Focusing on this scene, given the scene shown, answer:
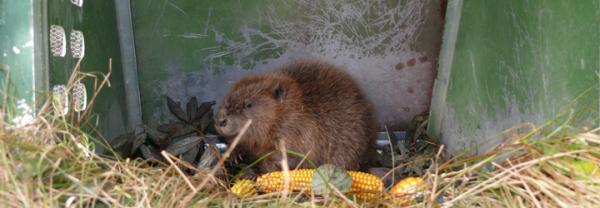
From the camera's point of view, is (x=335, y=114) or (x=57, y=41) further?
(x=335, y=114)

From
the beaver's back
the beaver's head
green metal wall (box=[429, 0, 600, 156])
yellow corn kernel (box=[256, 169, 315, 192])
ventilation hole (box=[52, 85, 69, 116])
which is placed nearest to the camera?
green metal wall (box=[429, 0, 600, 156])

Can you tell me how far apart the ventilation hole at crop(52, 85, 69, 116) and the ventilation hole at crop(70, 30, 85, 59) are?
0.28 meters

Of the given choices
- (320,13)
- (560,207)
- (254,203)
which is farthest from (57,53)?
(560,207)

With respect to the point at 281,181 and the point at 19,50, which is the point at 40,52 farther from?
the point at 281,181

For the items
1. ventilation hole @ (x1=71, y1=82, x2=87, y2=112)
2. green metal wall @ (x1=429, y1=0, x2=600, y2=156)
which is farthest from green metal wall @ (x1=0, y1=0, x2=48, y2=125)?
green metal wall @ (x1=429, y1=0, x2=600, y2=156)

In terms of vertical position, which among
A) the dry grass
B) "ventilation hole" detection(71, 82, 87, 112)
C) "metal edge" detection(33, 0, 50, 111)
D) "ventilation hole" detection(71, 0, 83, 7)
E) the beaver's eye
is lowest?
the dry grass

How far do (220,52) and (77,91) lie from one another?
113 centimetres

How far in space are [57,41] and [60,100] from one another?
324 mm

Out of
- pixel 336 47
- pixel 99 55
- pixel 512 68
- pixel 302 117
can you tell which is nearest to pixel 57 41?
pixel 99 55

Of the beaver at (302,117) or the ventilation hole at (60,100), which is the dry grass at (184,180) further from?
the beaver at (302,117)

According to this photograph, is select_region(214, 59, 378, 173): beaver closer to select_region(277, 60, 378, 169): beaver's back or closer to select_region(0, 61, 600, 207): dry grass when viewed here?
select_region(277, 60, 378, 169): beaver's back

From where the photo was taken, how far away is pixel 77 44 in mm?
2736

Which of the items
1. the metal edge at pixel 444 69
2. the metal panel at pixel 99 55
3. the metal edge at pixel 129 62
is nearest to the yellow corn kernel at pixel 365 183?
the metal edge at pixel 444 69

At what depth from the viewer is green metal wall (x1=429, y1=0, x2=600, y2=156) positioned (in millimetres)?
2129
